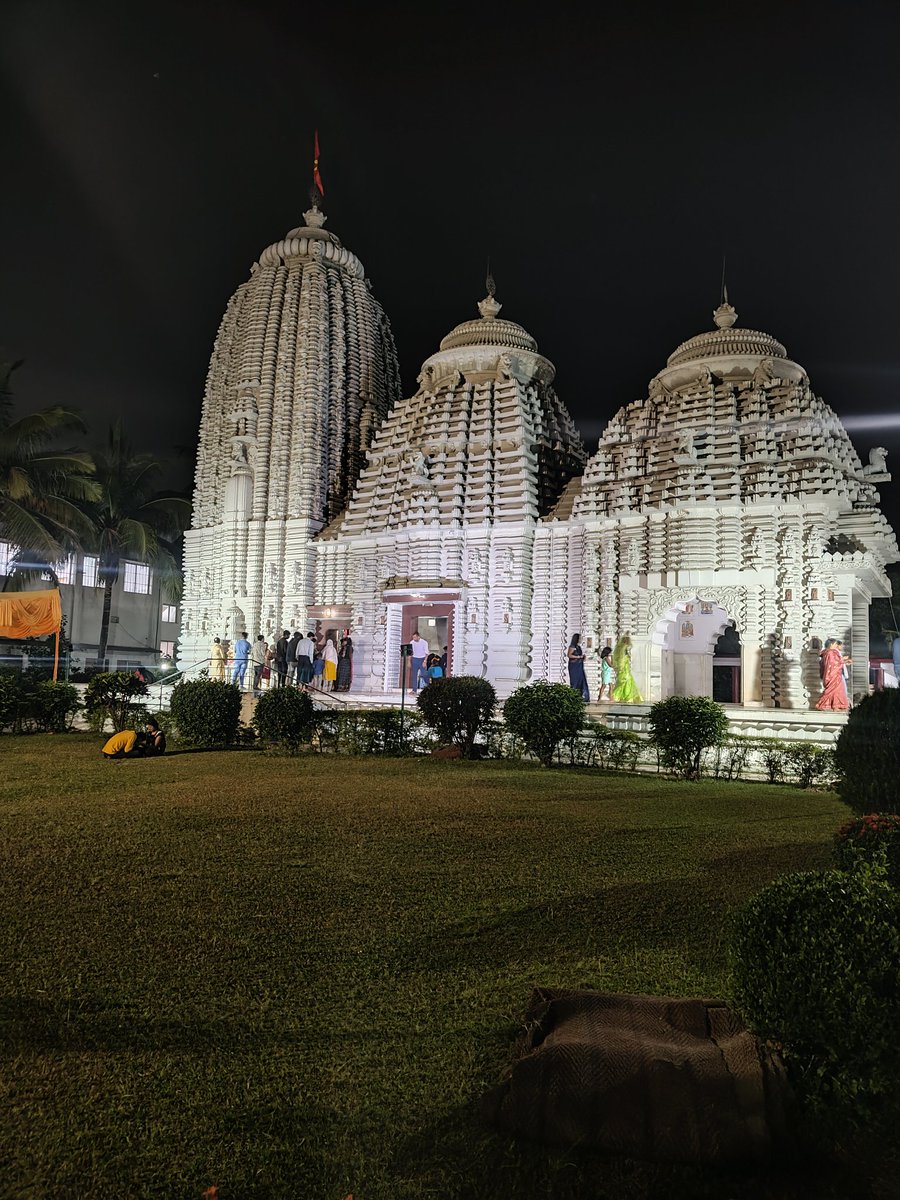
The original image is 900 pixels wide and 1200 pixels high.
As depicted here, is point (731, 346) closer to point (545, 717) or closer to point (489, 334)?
point (489, 334)

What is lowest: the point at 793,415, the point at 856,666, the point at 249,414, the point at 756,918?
the point at 756,918

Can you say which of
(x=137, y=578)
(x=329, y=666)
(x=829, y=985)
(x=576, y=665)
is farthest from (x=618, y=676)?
(x=137, y=578)

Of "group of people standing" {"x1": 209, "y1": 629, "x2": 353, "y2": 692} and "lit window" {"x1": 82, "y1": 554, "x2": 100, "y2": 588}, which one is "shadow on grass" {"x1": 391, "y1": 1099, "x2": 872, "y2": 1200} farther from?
"lit window" {"x1": 82, "y1": 554, "x2": 100, "y2": 588}

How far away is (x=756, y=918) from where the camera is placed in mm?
3299

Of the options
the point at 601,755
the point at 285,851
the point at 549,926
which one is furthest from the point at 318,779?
the point at 549,926

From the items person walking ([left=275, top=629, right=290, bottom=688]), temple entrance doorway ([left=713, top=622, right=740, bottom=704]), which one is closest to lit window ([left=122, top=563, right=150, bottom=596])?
person walking ([left=275, top=629, right=290, bottom=688])

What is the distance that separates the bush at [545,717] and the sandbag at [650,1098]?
1029 centimetres

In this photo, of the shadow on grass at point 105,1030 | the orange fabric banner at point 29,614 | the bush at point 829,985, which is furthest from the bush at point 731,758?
the orange fabric banner at point 29,614

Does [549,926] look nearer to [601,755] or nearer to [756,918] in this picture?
[756,918]

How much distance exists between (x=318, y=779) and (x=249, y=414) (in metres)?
22.6

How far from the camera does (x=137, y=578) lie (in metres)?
45.1

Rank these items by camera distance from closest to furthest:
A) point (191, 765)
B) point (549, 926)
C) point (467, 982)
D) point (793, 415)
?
1. point (467, 982)
2. point (549, 926)
3. point (191, 765)
4. point (793, 415)

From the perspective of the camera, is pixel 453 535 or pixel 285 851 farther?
pixel 453 535

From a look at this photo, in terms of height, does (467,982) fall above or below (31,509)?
below
